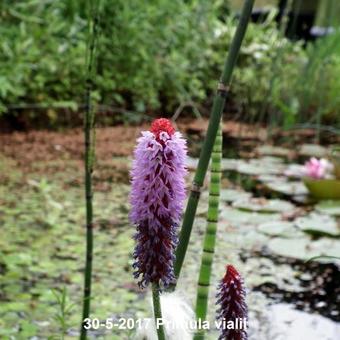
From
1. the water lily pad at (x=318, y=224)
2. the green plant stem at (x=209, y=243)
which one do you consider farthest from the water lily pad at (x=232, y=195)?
the green plant stem at (x=209, y=243)

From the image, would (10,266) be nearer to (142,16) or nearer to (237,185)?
(237,185)

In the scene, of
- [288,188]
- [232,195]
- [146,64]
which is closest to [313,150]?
[288,188]

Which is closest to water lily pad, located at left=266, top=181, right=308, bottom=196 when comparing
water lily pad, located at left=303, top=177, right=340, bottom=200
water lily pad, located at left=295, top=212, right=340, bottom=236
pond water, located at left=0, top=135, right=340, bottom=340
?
pond water, located at left=0, top=135, right=340, bottom=340

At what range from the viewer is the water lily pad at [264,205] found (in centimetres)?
323

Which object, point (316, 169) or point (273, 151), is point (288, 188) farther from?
point (273, 151)

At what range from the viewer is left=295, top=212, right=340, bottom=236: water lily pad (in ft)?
9.53

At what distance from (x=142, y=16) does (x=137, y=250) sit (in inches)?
176

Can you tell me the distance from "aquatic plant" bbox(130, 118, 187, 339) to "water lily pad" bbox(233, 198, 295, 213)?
2.36 m

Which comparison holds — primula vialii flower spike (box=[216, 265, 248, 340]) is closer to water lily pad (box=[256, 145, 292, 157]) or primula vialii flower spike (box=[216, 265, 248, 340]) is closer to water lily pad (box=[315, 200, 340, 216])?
water lily pad (box=[315, 200, 340, 216])

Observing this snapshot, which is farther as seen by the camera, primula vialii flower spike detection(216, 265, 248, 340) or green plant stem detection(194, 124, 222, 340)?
green plant stem detection(194, 124, 222, 340)

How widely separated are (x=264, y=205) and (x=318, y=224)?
0.38m

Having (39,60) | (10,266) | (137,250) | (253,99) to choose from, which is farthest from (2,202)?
(253,99)

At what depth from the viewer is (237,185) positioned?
3.69 metres

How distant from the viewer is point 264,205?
332 centimetres
